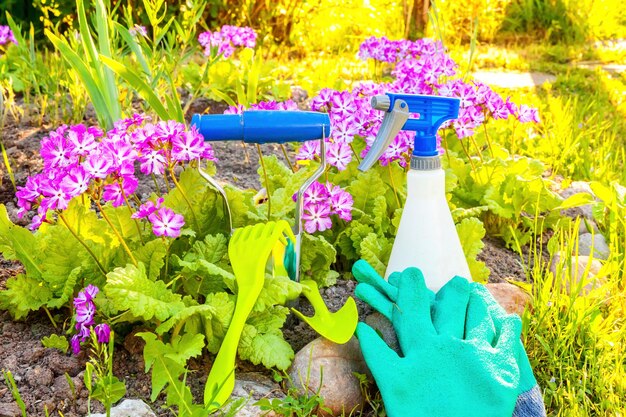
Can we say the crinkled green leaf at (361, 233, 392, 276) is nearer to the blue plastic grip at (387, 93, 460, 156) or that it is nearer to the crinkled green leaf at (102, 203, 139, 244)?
the blue plastic grip at (387, 93, 460, 156)

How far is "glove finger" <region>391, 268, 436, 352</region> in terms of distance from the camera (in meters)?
1.52

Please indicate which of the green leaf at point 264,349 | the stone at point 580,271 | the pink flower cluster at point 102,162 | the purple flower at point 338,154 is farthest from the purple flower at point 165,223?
the stone at point 580,271

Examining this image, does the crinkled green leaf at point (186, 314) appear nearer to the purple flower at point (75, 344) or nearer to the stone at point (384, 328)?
the purple flower at point (75, 344)

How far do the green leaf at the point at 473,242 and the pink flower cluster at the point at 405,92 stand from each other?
22 cm

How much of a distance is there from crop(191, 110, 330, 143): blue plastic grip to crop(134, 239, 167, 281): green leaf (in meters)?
0.24

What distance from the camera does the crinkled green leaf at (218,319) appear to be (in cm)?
150

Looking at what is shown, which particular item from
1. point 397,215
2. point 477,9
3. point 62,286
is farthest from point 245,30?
point 477,9

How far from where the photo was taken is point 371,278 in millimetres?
1694

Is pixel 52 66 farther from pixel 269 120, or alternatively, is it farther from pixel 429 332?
pixel 429 332

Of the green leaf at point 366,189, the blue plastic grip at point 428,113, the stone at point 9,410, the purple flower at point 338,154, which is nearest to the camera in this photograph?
the stone at point 9,410

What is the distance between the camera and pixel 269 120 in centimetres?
156

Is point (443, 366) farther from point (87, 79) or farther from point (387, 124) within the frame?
point (87, 79)

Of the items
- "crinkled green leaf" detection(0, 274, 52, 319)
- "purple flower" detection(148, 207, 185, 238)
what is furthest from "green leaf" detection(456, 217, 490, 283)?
"crinkled green leaf" detection(0, 274, 52, 319)

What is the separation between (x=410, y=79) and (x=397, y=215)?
43 centimetres
